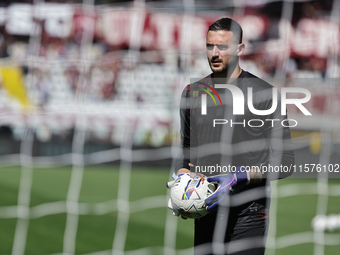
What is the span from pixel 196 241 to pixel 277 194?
5.25 meters

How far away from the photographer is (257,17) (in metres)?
11.3

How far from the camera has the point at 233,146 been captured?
2.93 metres

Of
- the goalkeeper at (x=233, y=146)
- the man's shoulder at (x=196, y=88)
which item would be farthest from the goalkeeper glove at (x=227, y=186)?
the man's shoulder at (x=196, y=88)

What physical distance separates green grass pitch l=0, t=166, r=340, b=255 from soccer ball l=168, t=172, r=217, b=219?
1.87 meters

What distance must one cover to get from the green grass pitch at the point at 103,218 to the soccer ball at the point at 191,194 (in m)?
1.87

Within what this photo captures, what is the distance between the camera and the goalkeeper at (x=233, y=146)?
2684 mm

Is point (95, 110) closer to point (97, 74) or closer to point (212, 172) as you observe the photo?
point (97, 74)

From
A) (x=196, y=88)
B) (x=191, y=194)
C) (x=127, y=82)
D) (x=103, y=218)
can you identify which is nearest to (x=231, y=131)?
(x=196, y=88)

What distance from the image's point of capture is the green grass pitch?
4.74m

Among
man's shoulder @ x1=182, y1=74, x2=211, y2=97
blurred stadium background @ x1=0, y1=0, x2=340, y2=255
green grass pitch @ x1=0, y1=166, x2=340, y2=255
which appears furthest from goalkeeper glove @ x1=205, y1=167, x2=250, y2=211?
blurred stadium background @ x1=0, y1=0, x2=340, y2=255

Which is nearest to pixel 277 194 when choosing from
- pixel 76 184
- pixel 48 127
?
pixel 76 184

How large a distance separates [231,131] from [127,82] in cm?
764

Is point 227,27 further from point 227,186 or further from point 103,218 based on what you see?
point 103,218

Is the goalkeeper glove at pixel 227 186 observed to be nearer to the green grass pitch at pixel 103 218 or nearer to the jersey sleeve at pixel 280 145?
the jersey sleeve at pixel 280 145
